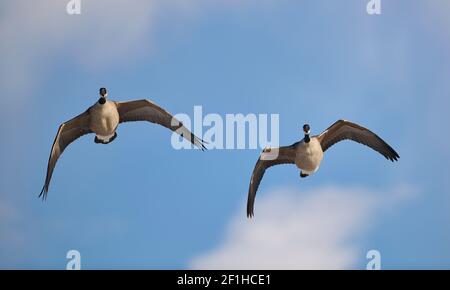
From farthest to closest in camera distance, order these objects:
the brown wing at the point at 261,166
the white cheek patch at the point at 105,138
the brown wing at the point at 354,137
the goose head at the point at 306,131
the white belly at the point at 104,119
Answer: the brown wing at the point at 261,166 < the brown wing at the point at 354,137 < the goose head at the point at 306,131 < the white cheek patch at the point at 105,138 < the white belly at the point at 104,119

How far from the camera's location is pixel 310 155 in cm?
1552

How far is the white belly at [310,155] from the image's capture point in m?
15.5

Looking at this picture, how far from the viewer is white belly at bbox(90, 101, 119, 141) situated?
49.7 feet

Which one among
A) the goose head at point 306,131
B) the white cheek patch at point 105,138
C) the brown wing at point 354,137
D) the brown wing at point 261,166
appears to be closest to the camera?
the white cheek patch at point 105,138

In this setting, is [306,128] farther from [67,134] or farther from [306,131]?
[67,134]

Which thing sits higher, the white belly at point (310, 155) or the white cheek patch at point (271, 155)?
the white cheek patch at point (271, 155)

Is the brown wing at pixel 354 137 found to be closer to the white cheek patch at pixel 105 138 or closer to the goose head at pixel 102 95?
the white cheek patch at pixel 105 138

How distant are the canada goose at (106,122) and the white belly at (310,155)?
5.98 feet

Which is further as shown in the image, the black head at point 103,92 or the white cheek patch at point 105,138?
the white cheek patch at point 105,138

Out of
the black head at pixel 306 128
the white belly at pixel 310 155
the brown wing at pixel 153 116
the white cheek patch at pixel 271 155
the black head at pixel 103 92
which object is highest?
the black head at pixel 103 92

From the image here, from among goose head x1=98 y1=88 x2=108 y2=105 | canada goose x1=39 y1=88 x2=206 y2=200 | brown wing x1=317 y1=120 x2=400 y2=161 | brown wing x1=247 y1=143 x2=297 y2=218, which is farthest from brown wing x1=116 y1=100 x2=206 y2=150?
brown wing x1=317 y1=120 x2=400 y2=161

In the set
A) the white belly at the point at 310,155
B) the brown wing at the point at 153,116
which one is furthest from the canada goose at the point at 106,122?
the white belly at the point at 310,155
